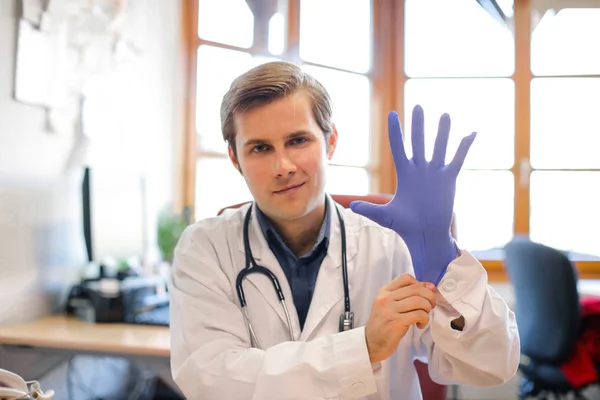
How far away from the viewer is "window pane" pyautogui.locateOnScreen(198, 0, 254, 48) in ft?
8.86

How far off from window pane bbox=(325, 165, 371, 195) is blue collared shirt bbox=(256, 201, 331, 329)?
1753 millimetres

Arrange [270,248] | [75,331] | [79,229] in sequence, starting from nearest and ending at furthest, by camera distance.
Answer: [270,248]
[75,331]
[79,229]

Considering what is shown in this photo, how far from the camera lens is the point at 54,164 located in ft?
5.92

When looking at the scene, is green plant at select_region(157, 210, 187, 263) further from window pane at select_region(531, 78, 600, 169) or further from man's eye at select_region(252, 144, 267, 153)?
window pane at select_region(531, 78, 600, 169)

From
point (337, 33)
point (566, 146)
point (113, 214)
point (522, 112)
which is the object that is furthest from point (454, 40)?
point (113, 214)

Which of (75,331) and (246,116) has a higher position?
(246,116)

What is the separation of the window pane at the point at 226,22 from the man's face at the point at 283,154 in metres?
1.73

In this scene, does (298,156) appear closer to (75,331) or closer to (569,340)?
(75,331)

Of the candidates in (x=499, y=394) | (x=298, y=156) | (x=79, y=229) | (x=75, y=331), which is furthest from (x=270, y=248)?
(x=499, y=394)

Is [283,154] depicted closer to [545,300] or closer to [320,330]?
[320,330]

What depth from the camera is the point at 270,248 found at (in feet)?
4.03

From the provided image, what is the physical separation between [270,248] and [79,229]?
3.36 ft

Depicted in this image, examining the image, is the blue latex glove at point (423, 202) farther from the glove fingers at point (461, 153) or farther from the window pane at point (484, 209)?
the window pane at point (484, 209)

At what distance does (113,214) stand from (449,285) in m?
1.47
